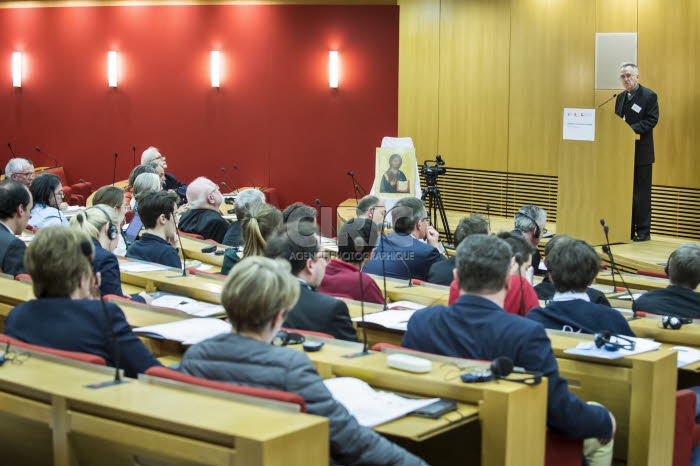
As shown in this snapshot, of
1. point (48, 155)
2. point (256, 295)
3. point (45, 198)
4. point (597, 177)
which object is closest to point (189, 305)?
point (256, 295)

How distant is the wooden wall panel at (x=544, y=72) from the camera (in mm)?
9852

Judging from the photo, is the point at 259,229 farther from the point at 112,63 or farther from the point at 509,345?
the point at 112,63

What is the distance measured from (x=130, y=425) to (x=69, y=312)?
0.80 m

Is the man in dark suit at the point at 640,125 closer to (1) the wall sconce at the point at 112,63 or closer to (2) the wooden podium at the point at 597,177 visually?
(2) the wooden podium at the point at 597,177

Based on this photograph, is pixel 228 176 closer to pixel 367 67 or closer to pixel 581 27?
pixel 367 67

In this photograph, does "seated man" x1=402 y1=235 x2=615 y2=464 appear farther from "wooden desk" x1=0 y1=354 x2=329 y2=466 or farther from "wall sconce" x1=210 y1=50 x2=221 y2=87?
"wall sconce" x1=210 y1=50 x2=221 y2=87

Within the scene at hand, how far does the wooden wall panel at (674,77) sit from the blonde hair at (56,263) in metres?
7.48

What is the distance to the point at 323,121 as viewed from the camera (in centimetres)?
1166

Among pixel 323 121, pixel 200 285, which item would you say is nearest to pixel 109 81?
pixel 323 121

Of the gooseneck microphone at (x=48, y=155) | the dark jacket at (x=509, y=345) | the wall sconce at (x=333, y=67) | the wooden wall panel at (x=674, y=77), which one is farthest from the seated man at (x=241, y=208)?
the gooseneck microphone at (x=48, y=155)

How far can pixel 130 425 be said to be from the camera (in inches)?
90.9

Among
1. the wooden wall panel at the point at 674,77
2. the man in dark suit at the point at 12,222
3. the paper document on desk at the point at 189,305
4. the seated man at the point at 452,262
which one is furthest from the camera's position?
the wooden wall panel at the point at 674,77

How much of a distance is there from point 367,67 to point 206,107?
216 cm

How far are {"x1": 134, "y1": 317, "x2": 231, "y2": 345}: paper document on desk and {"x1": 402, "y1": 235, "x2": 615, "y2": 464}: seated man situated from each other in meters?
0.75
